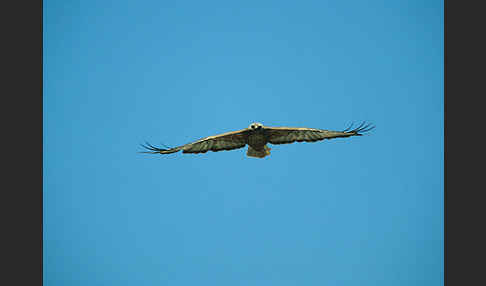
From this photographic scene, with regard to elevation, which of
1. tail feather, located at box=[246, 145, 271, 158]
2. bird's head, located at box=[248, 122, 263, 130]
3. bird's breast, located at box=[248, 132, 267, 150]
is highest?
bird's head, located at box=[248, 122, 263, 130]

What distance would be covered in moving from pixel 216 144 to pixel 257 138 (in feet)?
4.15

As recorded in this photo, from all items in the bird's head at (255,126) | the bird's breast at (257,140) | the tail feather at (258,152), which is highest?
the bird's head at (255,126)

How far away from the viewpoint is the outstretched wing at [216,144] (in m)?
→ 15.1

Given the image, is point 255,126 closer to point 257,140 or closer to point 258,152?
point 257,140

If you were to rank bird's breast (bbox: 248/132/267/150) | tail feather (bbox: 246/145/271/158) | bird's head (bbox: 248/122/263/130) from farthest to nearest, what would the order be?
1. tail feather (bbox: 246/145/271/158)
2. bird's breast (bbox: 248/132/267/150)
3. bird's head (bbox: 248/122/263/130)

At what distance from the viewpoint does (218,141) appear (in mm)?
15539

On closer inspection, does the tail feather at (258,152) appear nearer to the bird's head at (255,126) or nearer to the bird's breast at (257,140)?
the bird's breast at (257,140)

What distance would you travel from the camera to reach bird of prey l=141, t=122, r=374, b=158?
591 inches

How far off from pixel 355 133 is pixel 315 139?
1191 mm

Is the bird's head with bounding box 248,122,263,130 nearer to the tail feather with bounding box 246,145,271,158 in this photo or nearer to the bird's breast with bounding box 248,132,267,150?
the bird's breast with bounding box 248,132,267,150

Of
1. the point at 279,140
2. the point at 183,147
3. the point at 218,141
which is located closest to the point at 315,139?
the point at 279,140

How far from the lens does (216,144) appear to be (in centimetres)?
1563

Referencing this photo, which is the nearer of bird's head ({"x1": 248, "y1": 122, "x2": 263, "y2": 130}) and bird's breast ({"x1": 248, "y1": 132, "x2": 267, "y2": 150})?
bird's head ({"x1": 248, "y1": 122, "x2": 263, "y2": 130})

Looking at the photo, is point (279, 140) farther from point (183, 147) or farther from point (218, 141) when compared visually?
point (183, 147)
